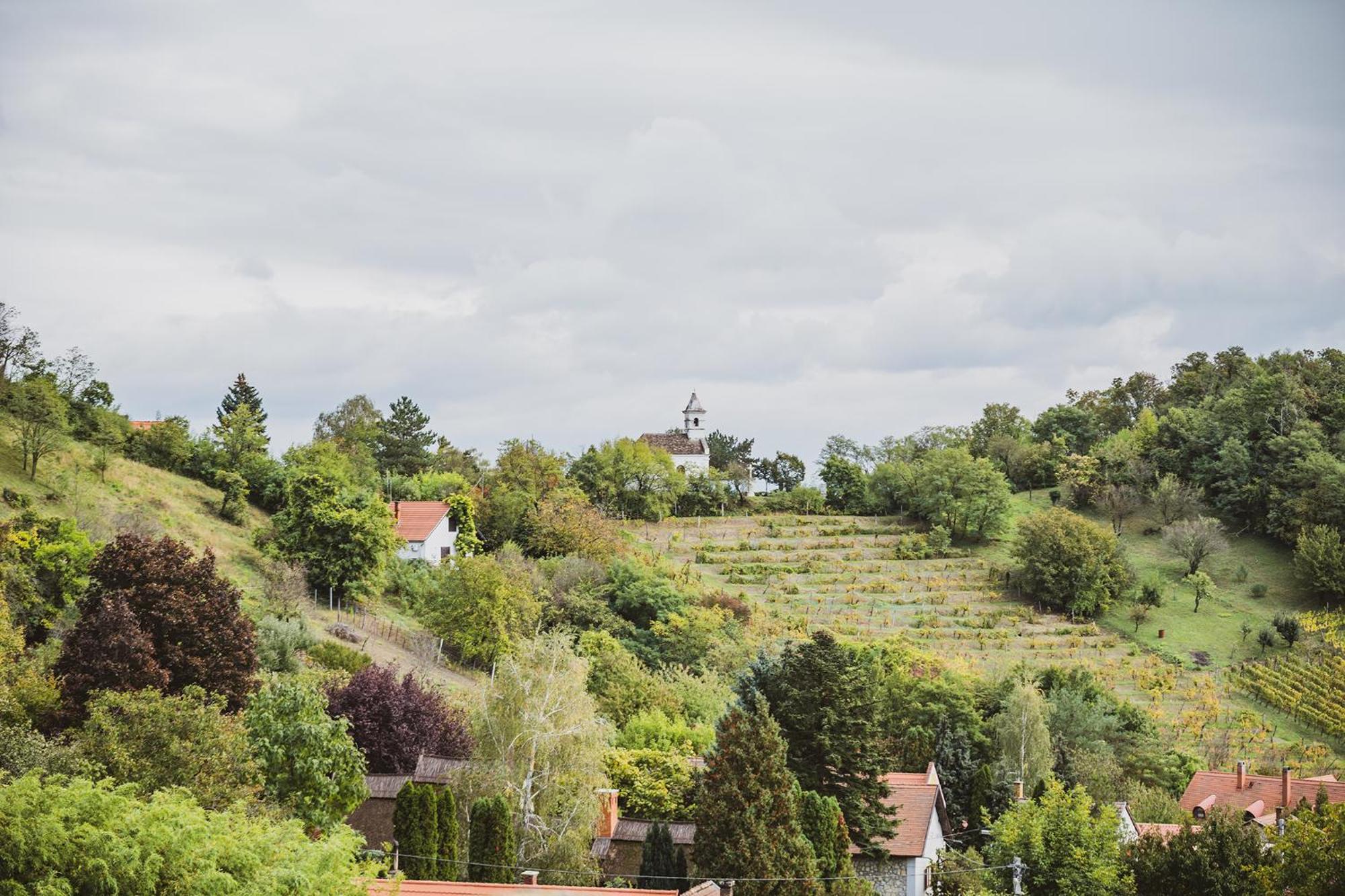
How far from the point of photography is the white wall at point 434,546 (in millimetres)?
63812

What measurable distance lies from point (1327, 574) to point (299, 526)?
57154 millimetres

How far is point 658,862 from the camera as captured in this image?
104 feet

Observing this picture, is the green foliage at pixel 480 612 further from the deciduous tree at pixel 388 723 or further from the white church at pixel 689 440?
the white church at pixel 689 440

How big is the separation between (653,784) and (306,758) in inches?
421

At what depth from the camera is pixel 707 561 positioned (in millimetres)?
78250

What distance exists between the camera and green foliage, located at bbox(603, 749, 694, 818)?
120ft

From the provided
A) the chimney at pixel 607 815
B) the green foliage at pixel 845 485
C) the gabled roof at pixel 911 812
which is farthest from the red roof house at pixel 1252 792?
the green foliage at pixel 845 485

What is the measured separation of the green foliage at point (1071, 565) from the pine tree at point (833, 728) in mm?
38626

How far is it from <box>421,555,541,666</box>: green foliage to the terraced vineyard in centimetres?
1427

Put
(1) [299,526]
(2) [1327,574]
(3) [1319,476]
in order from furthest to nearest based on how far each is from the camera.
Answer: (3) [1319,476], (2) [1327,574], (1) [299,526]

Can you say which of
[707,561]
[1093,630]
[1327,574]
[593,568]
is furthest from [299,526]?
[1327,574]

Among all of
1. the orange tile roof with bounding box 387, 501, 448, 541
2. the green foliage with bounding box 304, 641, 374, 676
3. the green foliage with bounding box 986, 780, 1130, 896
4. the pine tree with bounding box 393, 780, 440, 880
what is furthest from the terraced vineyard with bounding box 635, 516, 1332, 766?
the pine tree with bounding box 393, 780, 440, 880

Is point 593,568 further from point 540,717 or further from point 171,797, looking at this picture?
point 171,797

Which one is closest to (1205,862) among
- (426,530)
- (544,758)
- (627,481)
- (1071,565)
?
(544,758)
